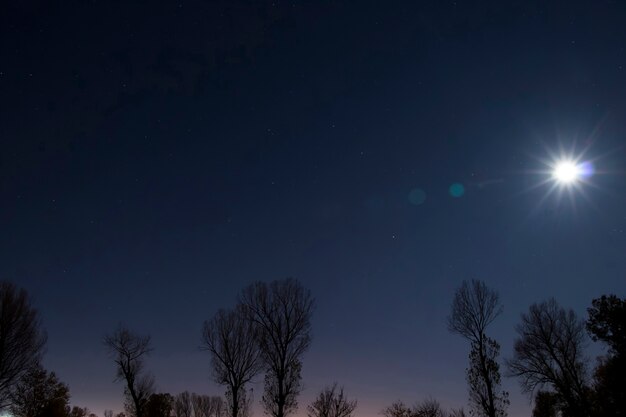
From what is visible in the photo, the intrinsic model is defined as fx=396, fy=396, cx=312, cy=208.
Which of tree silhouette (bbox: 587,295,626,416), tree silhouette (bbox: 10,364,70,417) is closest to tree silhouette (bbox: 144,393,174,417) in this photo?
tree silhouette (bbox: 10,364,70,417)

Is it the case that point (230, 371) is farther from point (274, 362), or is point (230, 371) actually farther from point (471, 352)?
point (471, 352)

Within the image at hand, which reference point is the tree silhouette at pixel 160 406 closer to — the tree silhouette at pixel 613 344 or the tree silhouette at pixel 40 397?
the tree silhouette at pixel 40 397

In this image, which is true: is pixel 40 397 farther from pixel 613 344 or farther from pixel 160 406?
pixel 613 344

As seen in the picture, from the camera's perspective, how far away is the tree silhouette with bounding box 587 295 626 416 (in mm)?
26281

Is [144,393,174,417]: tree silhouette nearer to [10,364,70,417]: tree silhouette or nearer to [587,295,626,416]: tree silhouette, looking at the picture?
[10,364,70,417]: tree silhouette

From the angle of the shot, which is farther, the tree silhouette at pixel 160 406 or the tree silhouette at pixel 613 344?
the tree silhouette at pixel 160 406

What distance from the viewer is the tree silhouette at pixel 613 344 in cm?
2628

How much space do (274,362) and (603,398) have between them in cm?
2373

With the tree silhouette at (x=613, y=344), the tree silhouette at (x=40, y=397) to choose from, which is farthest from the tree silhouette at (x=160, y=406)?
the tree silhouette at (x=613, y=344)

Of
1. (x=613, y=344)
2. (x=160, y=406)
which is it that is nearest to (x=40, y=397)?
(x=160, y=406)

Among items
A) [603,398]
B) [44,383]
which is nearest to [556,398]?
[603,398]

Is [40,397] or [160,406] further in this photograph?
[160,406]

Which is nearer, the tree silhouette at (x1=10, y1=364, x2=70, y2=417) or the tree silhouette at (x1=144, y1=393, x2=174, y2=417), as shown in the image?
the tree silhouette at (x1=10, y1=364, x2=70, y2=417)

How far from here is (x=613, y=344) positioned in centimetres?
2677
